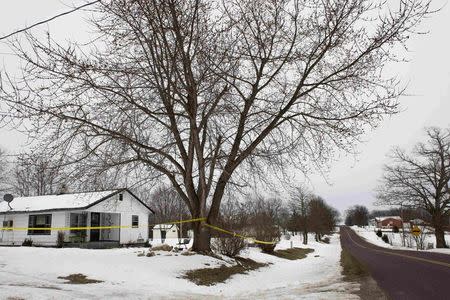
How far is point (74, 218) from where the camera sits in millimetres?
32750

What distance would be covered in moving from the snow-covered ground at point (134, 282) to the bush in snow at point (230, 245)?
3.03 m

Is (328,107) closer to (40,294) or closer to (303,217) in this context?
(40,294)

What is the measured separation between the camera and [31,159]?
1379 centimetres

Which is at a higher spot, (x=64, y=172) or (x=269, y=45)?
(x=269, y=45)

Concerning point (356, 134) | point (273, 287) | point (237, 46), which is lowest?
point (273, 287)

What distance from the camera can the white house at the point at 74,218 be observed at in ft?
99.8

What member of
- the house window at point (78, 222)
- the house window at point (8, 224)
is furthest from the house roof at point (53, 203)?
the house window at point (78, 222)

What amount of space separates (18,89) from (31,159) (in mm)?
2412

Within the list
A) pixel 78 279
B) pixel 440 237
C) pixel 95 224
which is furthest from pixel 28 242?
pixel 440 237

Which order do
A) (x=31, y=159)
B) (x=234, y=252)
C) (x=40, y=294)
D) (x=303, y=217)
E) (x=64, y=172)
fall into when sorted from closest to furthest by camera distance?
(x=40, y=294) → (x=31, y=159) → (x=64, y=172) → (x=234, y=252) → (x=303, y=217)

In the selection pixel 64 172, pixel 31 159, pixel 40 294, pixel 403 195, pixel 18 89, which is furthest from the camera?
pixel 403 195

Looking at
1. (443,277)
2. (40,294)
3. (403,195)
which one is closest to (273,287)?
(443,277)

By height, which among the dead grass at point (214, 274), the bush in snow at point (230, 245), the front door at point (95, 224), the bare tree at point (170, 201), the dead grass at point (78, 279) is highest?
the bare tree at point (170, 201)

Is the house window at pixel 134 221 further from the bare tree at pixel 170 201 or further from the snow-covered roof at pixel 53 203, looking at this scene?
the snow-covered roof at pixel 53 203
